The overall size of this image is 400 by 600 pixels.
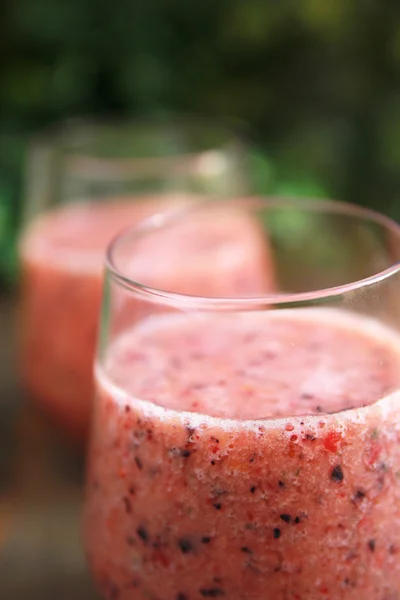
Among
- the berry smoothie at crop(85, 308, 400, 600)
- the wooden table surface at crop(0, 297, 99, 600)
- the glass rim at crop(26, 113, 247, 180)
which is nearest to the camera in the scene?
the berry smoothie at crop(85, 308, 400, 600)

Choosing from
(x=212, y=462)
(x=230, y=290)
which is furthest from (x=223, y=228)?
(x=212, y=462)

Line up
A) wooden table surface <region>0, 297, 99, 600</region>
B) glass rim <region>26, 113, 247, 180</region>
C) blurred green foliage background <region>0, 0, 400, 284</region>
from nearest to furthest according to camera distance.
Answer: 1. wooden table surface <region>0, 297, 99, 600</region>
2. glass rim <region>26, 113, 247, 180</region>
3. blurred green foliage background <region>0, 0, 400, 284</region>

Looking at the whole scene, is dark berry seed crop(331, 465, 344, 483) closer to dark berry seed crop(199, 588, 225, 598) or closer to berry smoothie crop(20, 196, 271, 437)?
dark berry seed crop(199, 588, 225, 598)

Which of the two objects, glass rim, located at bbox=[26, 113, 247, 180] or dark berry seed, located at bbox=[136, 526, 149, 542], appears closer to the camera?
dark berry seed, located at bbox=[136, 526, 149, 542]

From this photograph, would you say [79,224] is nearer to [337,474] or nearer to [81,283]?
Result: [81,283]

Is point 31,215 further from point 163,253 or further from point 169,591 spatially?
point 169,591

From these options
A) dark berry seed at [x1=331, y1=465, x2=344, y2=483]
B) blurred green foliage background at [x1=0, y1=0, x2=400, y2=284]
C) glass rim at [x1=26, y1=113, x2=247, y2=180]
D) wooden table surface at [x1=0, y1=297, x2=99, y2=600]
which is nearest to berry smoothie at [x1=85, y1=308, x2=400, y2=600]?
→ dark berry seed at [x1=331, y1=465, x2=344, y2=483]

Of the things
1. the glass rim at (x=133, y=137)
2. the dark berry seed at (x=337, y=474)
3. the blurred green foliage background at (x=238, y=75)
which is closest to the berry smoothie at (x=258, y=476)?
the dark berry seed at (x=337, y=474)

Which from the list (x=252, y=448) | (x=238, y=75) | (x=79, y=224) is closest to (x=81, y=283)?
(x=79, y=224)

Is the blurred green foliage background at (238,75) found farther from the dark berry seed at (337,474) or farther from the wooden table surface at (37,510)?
the dark berry seed at (337,474)
